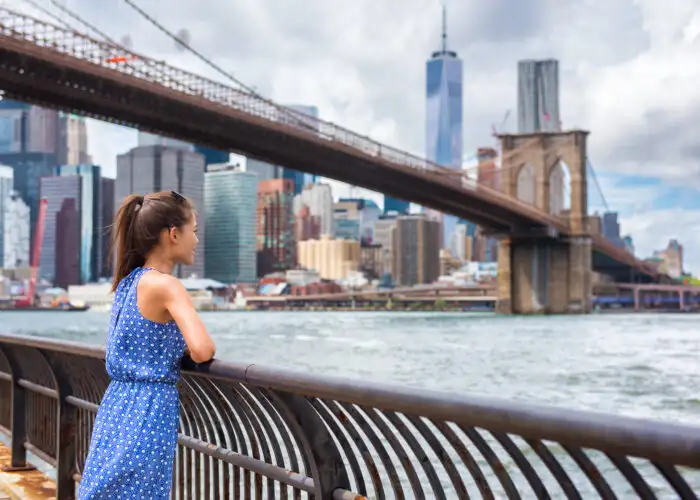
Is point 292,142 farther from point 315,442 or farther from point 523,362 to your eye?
point 315,442

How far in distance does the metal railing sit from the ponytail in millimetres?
332

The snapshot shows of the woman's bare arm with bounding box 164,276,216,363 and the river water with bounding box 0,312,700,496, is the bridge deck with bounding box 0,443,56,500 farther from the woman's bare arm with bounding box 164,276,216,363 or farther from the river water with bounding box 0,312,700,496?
the river water with bounding box 0,312,700,496

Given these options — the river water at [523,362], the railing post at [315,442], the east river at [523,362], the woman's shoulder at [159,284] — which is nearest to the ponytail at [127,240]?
the woman's shoulder at [159,284]

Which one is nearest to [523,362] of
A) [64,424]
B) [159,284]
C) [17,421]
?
[17,421]

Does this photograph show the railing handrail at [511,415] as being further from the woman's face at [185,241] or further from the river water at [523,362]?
the river water at [523,362]

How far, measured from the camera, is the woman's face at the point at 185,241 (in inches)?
95.5

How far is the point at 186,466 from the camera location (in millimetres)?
3186

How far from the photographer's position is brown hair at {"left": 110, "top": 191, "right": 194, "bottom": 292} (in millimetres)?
2406

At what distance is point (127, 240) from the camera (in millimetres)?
2455

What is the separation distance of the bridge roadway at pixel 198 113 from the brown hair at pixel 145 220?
26.6 meters

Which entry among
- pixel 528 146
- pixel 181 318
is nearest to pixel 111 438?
pixel 181 318

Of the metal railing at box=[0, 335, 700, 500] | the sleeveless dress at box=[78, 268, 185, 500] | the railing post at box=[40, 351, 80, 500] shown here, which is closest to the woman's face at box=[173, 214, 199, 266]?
the sleeveless dress at box=[78, 268, 185, 500]

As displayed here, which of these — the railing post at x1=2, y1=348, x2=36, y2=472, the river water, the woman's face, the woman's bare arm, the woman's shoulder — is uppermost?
the woman's face

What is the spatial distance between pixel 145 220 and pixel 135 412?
474 millimetres
